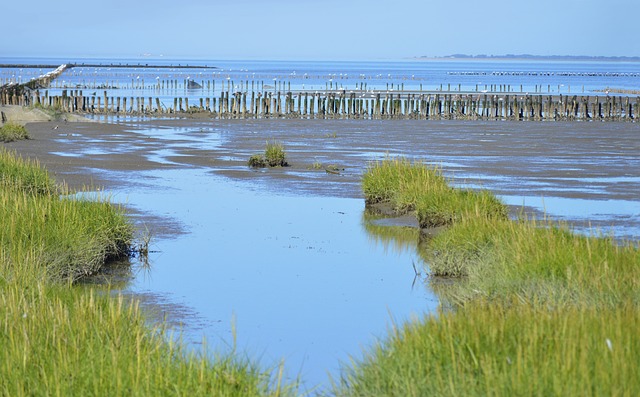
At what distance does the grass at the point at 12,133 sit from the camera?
107ft

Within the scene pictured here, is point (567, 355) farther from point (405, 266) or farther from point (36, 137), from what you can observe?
point (36, 137)

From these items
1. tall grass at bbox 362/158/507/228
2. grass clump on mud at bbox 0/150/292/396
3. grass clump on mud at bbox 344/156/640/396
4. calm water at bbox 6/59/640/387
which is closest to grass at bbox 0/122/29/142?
calm water at bbox 6/59/640/387

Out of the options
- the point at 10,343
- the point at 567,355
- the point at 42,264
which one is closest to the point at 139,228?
the point at 42,264

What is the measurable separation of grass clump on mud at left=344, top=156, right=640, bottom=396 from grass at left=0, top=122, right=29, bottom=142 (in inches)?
951

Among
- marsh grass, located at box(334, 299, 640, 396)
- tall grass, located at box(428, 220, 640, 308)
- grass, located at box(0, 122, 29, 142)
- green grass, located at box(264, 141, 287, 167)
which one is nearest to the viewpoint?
marsh grass, located at box(334, 299, 640, 396)

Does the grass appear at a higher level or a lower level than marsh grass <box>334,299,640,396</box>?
lower

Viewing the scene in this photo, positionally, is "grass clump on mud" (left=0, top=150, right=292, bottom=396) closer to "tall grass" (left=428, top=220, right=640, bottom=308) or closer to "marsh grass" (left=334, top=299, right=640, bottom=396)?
"marsh grass" (left=334, top=299, right=640, bottom=396)

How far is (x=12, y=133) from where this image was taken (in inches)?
1299

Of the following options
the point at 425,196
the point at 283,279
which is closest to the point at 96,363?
the point at 283,279

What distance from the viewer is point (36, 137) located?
3528 cm

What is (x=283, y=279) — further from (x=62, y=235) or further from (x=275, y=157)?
(x=275, y=157)

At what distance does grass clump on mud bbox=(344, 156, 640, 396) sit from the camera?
20.3 feet

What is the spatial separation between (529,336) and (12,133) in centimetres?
2844

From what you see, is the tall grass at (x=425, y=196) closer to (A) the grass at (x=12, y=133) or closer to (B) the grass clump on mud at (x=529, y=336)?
(B) the grass clump on mud at (x=529, y=336)
